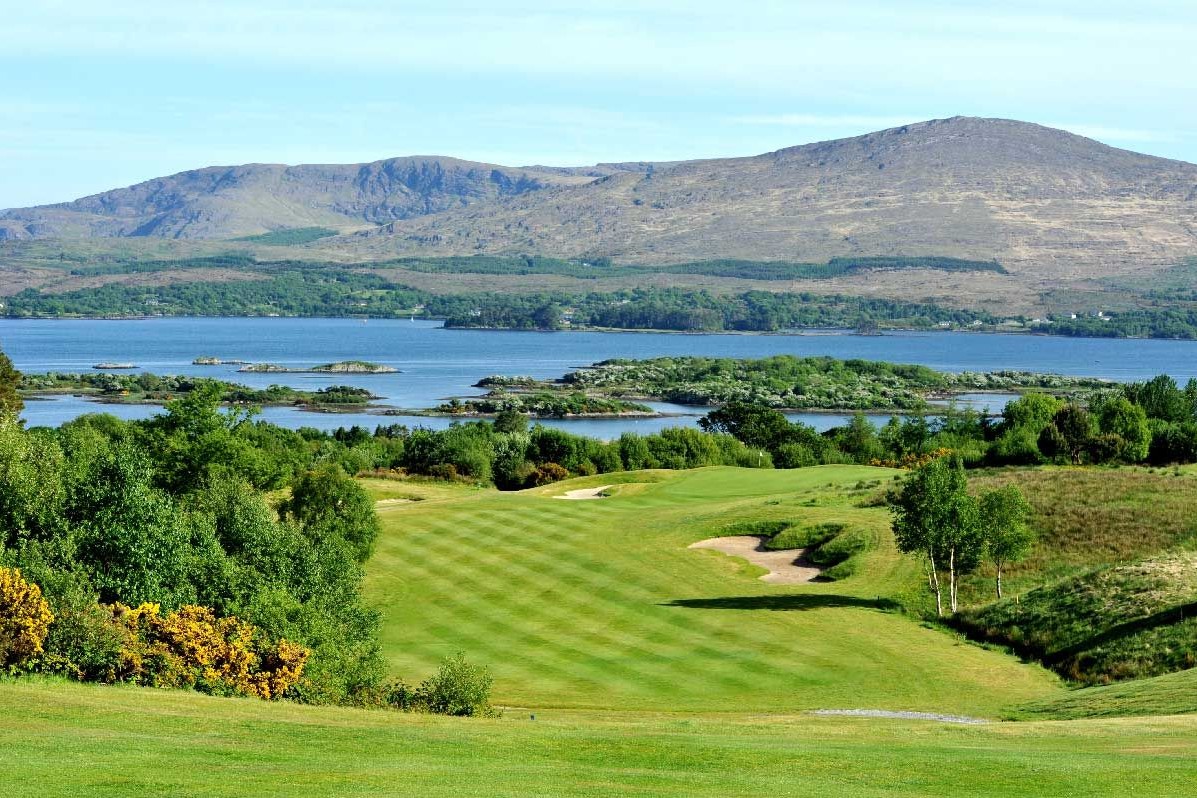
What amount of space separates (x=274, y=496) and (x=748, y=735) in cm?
3946

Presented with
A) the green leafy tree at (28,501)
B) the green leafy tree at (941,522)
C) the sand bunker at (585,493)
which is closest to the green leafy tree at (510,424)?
the sand bunker at (585,493)

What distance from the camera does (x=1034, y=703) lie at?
102ft

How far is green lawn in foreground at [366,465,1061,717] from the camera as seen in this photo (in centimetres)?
3291

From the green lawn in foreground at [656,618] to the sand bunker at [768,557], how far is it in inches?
36.6

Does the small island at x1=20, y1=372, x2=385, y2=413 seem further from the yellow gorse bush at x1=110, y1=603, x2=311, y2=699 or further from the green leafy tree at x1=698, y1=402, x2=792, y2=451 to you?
the yellow gorse bush at x1=110, y1=603, x2=311, y2=699

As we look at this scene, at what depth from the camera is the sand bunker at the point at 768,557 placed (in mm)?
49219

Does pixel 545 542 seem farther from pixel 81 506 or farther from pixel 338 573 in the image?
pixel 81 506

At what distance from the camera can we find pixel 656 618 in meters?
40.9

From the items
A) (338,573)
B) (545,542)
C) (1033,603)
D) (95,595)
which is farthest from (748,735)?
(545,542)

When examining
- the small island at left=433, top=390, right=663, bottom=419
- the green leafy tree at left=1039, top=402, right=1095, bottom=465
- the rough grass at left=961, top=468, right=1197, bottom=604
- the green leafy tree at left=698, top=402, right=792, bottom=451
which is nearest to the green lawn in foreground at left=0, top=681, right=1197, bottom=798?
the rough grass at left=961, top=468, right=1197, bottom=604

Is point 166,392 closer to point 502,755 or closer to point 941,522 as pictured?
point 941,522

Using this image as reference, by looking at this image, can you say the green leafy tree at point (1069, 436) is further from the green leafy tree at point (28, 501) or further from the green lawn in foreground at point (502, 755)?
the green leafy tree at point (28, 501)

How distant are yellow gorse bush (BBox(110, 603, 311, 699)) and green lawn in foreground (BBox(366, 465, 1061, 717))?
259 inches

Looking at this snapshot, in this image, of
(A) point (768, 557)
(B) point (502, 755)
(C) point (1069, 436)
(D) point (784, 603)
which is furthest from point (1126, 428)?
(B) point (502, 755)
